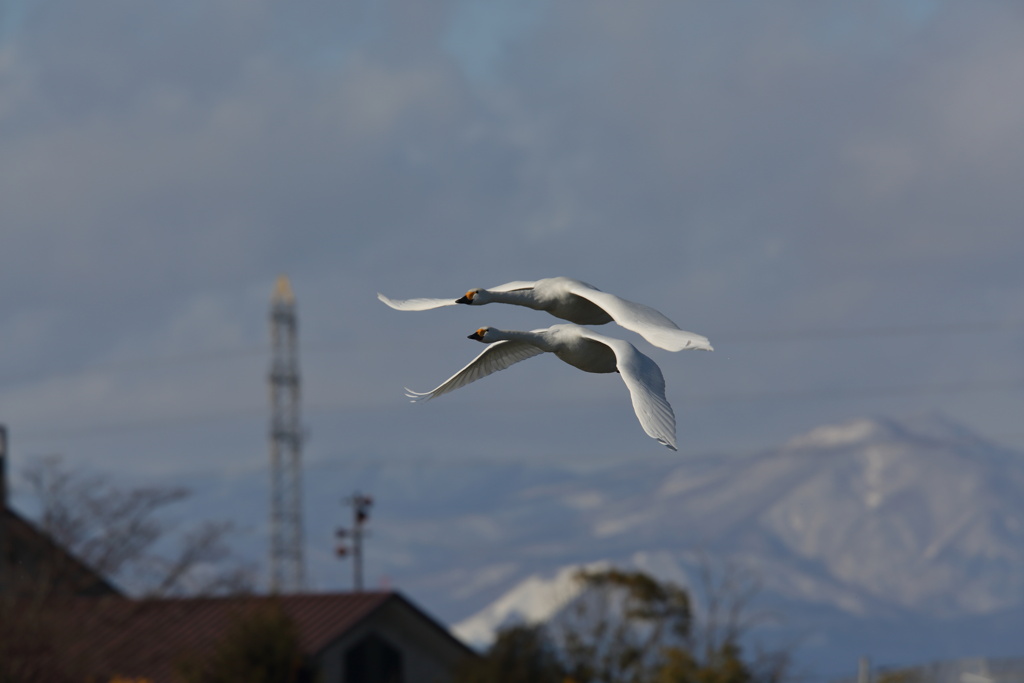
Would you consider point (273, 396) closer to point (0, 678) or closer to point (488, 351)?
point (0, 678)

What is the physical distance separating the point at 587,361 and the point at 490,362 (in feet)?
2.93

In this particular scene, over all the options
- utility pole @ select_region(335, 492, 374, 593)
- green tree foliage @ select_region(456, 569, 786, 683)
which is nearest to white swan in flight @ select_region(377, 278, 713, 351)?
green tree foliage @ select_region(456, 569, 786, 683)

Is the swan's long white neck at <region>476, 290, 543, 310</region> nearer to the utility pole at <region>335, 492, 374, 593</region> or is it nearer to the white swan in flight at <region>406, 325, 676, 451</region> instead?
the white swan in flight at <region>406, 325, 676, 451</region>

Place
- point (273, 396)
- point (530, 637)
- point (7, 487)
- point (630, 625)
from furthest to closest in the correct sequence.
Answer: point (273, 396)
point (630, 625)
point (530, 637)
point (7, 487)

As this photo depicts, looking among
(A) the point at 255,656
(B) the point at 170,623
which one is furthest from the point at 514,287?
(B) the point at 170,623

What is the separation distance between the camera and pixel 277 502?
3538 inches

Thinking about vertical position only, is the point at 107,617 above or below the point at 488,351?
above

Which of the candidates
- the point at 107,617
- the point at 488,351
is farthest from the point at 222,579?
the point at 488,351

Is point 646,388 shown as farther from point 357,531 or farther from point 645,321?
point 357,531

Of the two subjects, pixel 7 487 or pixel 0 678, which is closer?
pixel 0 678

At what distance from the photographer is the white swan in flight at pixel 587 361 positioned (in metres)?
5.61

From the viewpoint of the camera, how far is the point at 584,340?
616 centimetres

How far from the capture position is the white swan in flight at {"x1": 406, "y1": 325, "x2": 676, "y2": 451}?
5.61m

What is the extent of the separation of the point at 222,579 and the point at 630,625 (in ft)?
51.2
